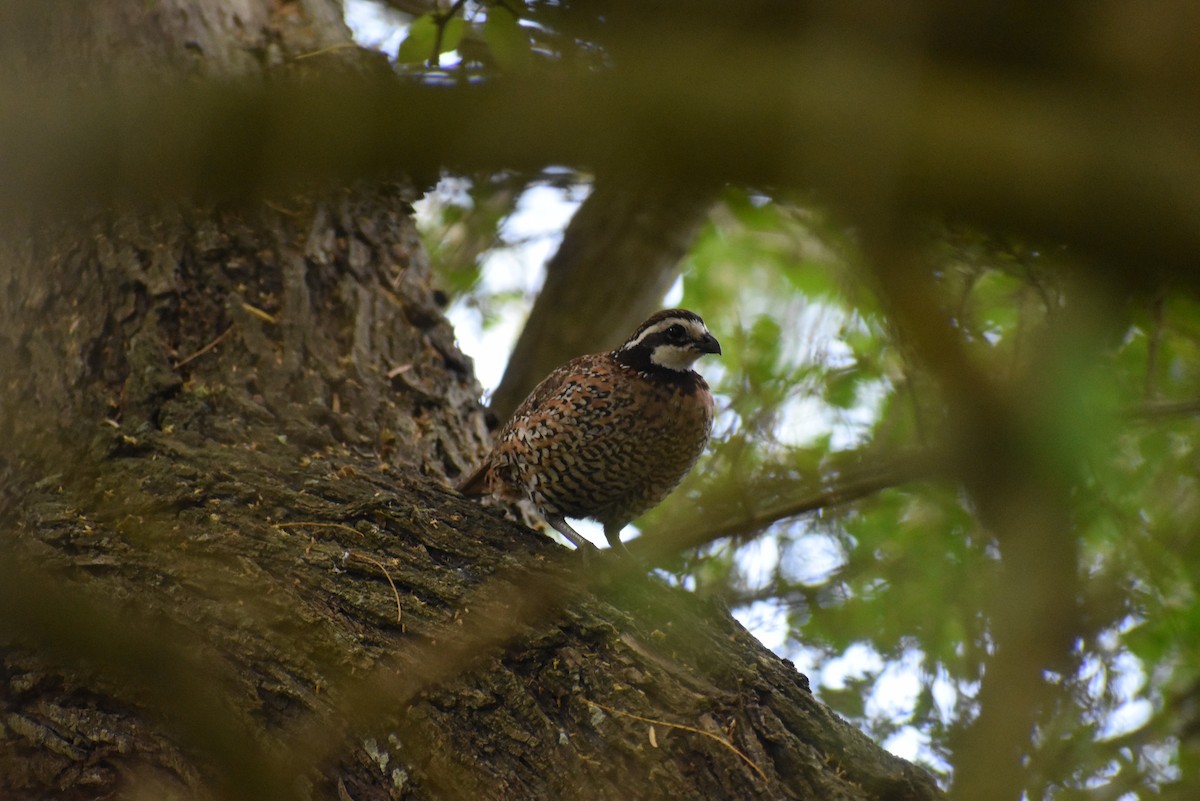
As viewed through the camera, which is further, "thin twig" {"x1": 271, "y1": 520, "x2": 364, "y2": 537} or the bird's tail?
the bird's tail

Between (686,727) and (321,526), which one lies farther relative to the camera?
(321,526)

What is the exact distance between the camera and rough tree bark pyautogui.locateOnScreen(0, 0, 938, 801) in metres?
2.85

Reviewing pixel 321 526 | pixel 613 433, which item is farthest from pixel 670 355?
pixel 321 526

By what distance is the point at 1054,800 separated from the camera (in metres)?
1.88

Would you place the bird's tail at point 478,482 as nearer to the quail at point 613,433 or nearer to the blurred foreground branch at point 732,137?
the quail at point 613,433

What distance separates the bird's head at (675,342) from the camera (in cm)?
485

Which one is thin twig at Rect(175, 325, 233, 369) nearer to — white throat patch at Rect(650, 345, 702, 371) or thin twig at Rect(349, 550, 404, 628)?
thin twig at Rect(349, 550, 404, 628)

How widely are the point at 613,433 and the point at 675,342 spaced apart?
1.61ft

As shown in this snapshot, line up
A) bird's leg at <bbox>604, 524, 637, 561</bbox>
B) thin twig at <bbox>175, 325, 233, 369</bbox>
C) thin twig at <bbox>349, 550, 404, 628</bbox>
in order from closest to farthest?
thin twig at <bbox>349, 550, 404, 628</bbox> < thin twig at <bbox>175, 325, 233, 369</bbox> < bird's leg at <bbox>604, 524, 637, 561</bbox>

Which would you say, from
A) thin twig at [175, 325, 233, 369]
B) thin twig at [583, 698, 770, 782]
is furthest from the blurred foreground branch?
thin twig at [175, 325, 233, 369]

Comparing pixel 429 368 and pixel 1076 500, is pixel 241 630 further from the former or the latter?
pixel 1076 500

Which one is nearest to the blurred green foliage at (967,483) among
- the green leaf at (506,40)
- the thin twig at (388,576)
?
the green leaf at (506,40)

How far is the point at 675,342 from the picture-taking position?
486 cm

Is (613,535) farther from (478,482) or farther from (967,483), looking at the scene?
(967,483)
